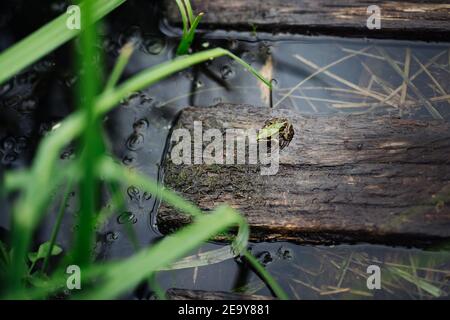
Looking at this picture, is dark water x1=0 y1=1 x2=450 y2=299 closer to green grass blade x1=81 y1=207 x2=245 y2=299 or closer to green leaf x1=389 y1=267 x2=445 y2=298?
green leaf x1=389 y1=267 x2=445 y2=298

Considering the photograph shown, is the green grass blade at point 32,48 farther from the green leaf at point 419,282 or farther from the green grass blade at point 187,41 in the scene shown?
the green leaf at point 419,282

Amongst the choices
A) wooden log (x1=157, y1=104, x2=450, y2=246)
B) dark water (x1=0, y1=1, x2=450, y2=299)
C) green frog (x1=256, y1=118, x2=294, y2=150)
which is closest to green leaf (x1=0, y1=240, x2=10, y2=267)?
dark water (x1=0, y1=1, x2=450, y2=299)

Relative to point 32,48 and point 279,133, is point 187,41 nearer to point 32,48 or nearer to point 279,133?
point 279,133

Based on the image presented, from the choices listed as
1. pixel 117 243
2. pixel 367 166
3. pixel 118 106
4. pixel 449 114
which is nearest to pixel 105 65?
pixel 118 106

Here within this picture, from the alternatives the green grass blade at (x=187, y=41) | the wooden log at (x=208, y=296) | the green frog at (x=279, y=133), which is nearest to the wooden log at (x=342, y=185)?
the green frog at (x=279, y=133)

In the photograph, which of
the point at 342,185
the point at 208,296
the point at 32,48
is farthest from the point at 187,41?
the point at 208,296

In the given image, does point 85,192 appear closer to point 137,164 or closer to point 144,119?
point 137,164
